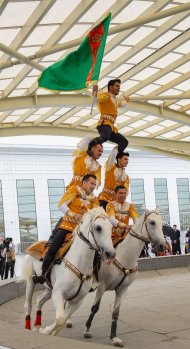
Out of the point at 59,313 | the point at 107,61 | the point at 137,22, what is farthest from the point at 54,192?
the point at 59,313

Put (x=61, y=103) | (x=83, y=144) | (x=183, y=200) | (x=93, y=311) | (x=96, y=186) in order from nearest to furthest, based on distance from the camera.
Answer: (x=93, y=311) → (x=96, y=186) → (x=83, y=144) → (x=61, y=103) → (x=183, y=200)

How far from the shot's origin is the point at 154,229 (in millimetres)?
7523

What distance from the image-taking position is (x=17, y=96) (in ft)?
70.8

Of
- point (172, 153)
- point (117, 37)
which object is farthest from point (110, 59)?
point (172, 153)

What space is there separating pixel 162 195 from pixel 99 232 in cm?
4318

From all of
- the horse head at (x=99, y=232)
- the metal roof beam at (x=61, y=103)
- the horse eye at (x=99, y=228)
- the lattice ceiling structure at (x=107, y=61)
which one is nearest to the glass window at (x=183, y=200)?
the lattice ceiling structure at (x=107, y=61)

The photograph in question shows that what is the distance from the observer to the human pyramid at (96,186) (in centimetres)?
773

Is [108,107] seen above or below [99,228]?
above

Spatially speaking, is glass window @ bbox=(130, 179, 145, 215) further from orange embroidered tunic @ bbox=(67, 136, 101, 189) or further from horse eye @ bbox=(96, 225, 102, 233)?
horse eye @ bbox=(96, 225, 102, 233)

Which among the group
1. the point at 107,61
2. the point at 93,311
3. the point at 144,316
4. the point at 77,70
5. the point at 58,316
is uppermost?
the point at 107,61

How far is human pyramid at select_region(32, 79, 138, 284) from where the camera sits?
773cm

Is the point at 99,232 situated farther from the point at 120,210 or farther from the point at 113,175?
the point at 113,175

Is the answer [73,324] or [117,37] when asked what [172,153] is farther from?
[73,324]

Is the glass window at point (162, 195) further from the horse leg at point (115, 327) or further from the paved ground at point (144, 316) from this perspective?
the horse leg at point (115, 327)
